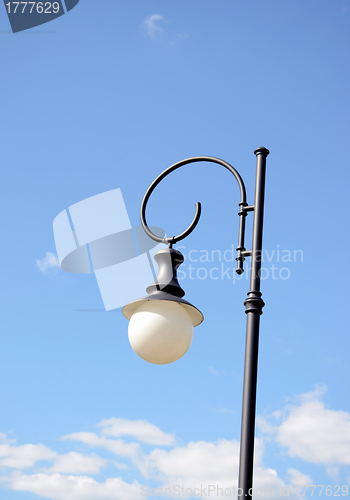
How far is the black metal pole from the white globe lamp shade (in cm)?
80

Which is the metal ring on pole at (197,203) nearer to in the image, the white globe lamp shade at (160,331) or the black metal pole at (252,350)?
the black metal pole at (252,350)

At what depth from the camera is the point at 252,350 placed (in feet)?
15.1

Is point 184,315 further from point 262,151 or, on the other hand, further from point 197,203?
point 262,151

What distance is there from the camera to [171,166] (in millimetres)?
6824

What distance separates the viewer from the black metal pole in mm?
4168

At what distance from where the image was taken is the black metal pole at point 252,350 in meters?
4.17

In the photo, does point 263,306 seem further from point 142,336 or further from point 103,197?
point 103,197

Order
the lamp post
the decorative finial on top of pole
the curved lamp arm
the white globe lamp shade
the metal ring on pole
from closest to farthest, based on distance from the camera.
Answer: the lamp post < the white globe lamp shade < the curved lamp arm < the decorative finial on top of pole < the metal ring on pole

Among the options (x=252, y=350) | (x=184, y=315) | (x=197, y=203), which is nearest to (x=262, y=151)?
(x=197, y=203)

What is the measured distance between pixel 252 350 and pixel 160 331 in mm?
1042

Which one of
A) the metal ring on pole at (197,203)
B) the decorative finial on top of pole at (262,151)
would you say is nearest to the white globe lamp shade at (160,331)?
the metal ring on pole at (197,203)

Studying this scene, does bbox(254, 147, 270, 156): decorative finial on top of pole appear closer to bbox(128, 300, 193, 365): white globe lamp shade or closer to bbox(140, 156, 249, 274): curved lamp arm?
bbox(140, 156, 249, 274): curved lamp arm

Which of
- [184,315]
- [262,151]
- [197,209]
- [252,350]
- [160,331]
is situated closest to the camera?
[252,350]

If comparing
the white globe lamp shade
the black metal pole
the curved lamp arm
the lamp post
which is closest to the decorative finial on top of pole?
the lamp post
